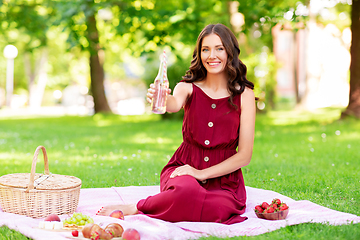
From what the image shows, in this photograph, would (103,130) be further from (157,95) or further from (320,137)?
(157,95)

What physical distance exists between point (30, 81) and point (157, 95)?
34.8m

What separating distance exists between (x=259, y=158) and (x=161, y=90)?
435cm

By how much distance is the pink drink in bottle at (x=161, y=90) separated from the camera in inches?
128

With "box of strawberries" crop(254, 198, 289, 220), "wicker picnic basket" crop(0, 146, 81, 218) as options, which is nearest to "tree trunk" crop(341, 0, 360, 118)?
"box of strawberries" crop(254, 198, 289, 220)

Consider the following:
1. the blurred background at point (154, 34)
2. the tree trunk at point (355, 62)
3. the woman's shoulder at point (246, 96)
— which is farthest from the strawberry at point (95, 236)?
the tree trunk at point (355, 62)

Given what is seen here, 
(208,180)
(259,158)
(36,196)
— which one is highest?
(208,180)

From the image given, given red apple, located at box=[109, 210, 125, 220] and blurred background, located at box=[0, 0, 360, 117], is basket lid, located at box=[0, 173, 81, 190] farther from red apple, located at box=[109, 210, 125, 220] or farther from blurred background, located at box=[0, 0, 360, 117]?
blurred background, located at box=[0, 0, 360, 117]

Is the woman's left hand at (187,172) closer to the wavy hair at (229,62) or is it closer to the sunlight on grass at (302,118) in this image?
the wavy hair at (229,62)

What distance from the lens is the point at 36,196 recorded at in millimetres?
3623

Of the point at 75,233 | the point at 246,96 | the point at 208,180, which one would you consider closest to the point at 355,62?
the point at 246,96

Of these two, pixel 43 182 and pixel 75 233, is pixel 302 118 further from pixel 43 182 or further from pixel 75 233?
pixel 75 233

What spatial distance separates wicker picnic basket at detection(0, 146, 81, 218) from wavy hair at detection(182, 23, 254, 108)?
151 centimetres

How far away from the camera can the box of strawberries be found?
3.58 m

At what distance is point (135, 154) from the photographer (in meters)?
7.89
